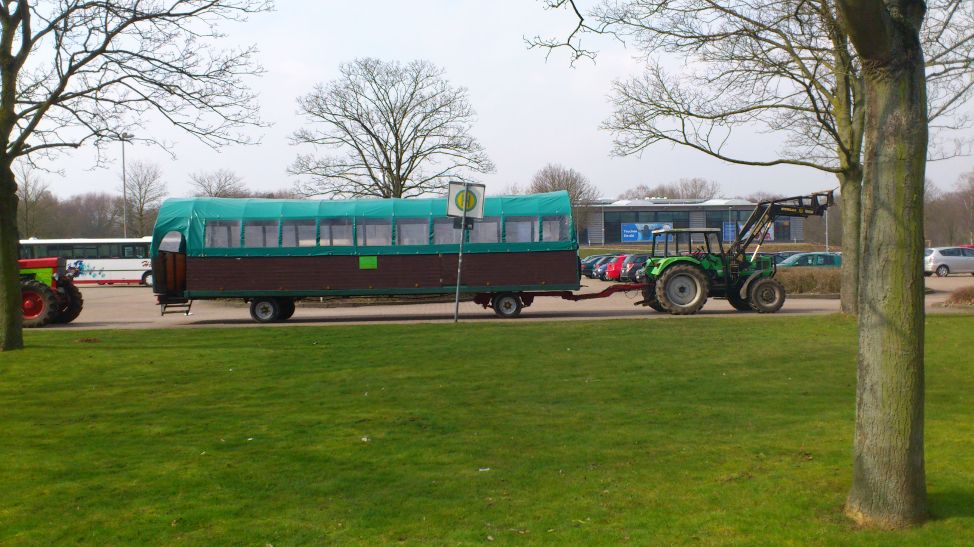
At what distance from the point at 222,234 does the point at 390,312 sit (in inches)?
219

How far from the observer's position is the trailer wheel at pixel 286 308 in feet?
78.1

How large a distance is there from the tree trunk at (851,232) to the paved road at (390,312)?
386 cm

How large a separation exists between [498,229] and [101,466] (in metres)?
17.1

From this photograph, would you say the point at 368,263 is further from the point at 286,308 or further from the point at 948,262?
the point at 948,262

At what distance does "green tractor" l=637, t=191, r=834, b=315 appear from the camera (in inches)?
898

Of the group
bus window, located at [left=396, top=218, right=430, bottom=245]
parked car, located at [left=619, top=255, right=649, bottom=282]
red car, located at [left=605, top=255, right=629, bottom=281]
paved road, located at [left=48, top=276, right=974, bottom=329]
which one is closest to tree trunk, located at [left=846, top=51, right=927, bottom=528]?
paved road, located at [left=48, top=276, right=974, bottom=329]

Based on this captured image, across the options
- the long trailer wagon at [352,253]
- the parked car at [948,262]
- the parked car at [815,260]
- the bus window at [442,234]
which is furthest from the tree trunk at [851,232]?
the parked car at [948,262]

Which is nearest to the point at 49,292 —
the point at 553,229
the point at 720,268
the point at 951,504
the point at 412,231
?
the point at 412,231

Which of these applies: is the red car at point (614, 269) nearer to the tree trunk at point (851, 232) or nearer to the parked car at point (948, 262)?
the parked car at point (948, 262)

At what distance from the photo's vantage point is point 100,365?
481 inches

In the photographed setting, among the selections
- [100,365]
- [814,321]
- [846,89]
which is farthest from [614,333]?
[100,365]

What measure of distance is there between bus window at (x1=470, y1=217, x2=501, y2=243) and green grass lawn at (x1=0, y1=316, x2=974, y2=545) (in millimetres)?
9640

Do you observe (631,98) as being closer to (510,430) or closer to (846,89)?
(846,89)

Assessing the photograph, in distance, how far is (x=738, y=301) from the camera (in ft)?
77.6
